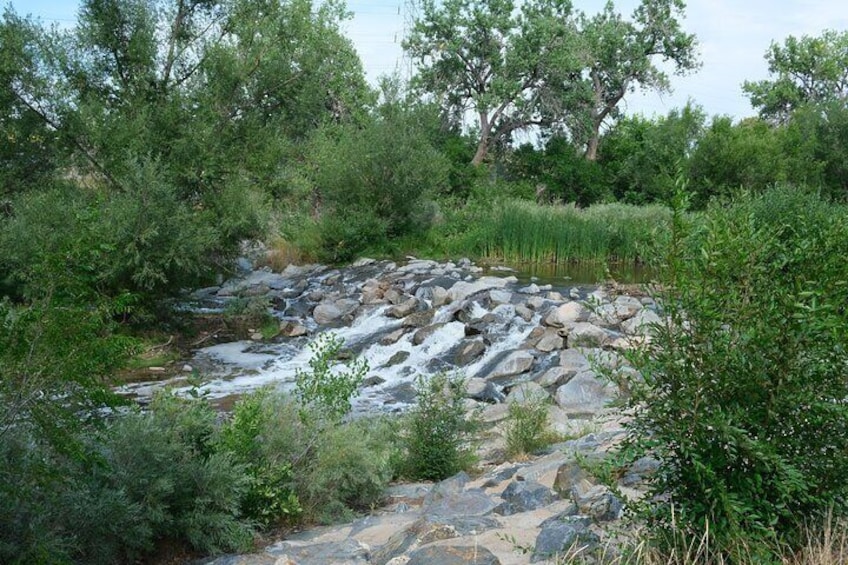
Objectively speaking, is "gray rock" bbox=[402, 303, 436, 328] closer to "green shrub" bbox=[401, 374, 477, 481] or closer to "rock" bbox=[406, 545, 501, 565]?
"green shrub" bbox=[401, 374, 477, 481]

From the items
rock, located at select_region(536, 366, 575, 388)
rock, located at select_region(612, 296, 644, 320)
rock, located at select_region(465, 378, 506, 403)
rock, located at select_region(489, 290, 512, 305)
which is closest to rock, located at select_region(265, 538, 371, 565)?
rock, located at select_region(465, 378, 506, 403)

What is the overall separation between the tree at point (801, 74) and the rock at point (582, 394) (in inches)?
1713

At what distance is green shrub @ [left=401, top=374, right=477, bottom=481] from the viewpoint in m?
6.69

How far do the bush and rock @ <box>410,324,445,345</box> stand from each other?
32.5 ft

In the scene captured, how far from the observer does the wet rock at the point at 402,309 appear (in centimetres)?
1483

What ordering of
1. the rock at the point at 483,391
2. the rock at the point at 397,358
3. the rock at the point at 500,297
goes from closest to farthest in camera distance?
the rock at the point at 483,391, the rock at the point at 397,358, the rock at the point at 500,297

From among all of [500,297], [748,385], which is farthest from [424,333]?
[748,385]

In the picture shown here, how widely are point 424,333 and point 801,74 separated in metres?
44.8

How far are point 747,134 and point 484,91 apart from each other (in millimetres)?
10206

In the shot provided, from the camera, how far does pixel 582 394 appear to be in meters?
9.66

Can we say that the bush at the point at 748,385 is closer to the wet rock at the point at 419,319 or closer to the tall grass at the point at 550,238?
the wet rock at the point at 419,319

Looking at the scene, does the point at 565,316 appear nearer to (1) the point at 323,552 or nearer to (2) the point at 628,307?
(2) the point at 628,307

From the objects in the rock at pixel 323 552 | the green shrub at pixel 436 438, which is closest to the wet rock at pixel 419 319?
the green shrub at pixel 436 438

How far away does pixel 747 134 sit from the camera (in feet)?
99.9
